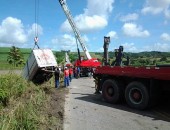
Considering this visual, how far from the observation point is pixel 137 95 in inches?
433

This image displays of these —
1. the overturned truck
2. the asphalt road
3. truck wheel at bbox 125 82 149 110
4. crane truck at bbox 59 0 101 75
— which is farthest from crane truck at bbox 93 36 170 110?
crane truck at bbox 59 0 101 75

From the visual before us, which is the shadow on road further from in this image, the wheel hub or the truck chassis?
the wheel hub

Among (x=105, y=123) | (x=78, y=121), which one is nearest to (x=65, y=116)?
(x=78, y=121)

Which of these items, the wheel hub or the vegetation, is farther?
the wheel hub

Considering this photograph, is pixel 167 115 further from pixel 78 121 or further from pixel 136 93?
pixel 78 121

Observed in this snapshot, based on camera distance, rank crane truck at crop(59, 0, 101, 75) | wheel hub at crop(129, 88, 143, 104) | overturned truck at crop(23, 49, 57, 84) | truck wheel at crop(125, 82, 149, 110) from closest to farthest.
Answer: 1. truck wheel at crop(125, 82, 149, 110)
2. wheel hub at crop(129, 88, 143, 104)
3. overturned truck at crop(23, 49, 57, 84)
4. crane truck at crop(59, 0, 101, 75)

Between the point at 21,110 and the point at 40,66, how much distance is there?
9.95 meters

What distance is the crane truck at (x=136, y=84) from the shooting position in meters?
10.2

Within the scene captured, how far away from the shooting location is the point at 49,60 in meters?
20.0

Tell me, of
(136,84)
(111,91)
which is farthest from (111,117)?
(111,91)

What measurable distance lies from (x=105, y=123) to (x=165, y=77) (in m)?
2.64

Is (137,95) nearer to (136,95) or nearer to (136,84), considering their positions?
(136,95)

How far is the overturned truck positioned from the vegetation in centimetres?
385

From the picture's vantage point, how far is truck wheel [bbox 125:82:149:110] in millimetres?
10594
